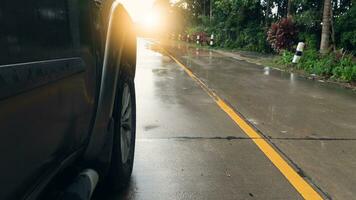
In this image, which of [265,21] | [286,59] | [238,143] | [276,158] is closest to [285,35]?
[286,59]

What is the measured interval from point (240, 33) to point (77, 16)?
1077 inches

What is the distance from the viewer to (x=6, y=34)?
159 centimetres

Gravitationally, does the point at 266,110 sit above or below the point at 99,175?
below

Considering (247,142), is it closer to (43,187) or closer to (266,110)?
(266,110)

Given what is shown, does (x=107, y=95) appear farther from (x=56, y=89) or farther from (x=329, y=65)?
(x=329, y=65)

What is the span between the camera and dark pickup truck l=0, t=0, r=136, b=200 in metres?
1.60

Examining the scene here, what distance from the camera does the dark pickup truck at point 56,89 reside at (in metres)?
1.60

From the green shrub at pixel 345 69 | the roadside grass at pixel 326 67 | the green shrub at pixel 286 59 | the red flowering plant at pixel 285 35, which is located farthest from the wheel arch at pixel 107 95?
the red flowering plant at pixel 285 35

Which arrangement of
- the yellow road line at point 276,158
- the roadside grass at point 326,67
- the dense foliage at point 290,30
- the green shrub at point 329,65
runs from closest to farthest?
the yellow road line at point 276,158
the roadside grass at point 326,67
the green shrub at point 329,65
the dense foliage at point 290,30

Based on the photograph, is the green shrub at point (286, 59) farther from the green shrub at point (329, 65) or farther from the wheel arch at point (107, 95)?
the wheel arch at point (107, 95)

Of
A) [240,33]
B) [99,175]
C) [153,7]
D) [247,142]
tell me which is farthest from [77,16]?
[153,7]

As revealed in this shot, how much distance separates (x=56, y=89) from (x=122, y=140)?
1.69 metres

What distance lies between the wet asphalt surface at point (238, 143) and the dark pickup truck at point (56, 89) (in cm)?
101

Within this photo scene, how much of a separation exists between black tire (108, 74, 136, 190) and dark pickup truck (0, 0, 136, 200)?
0.04 ft
